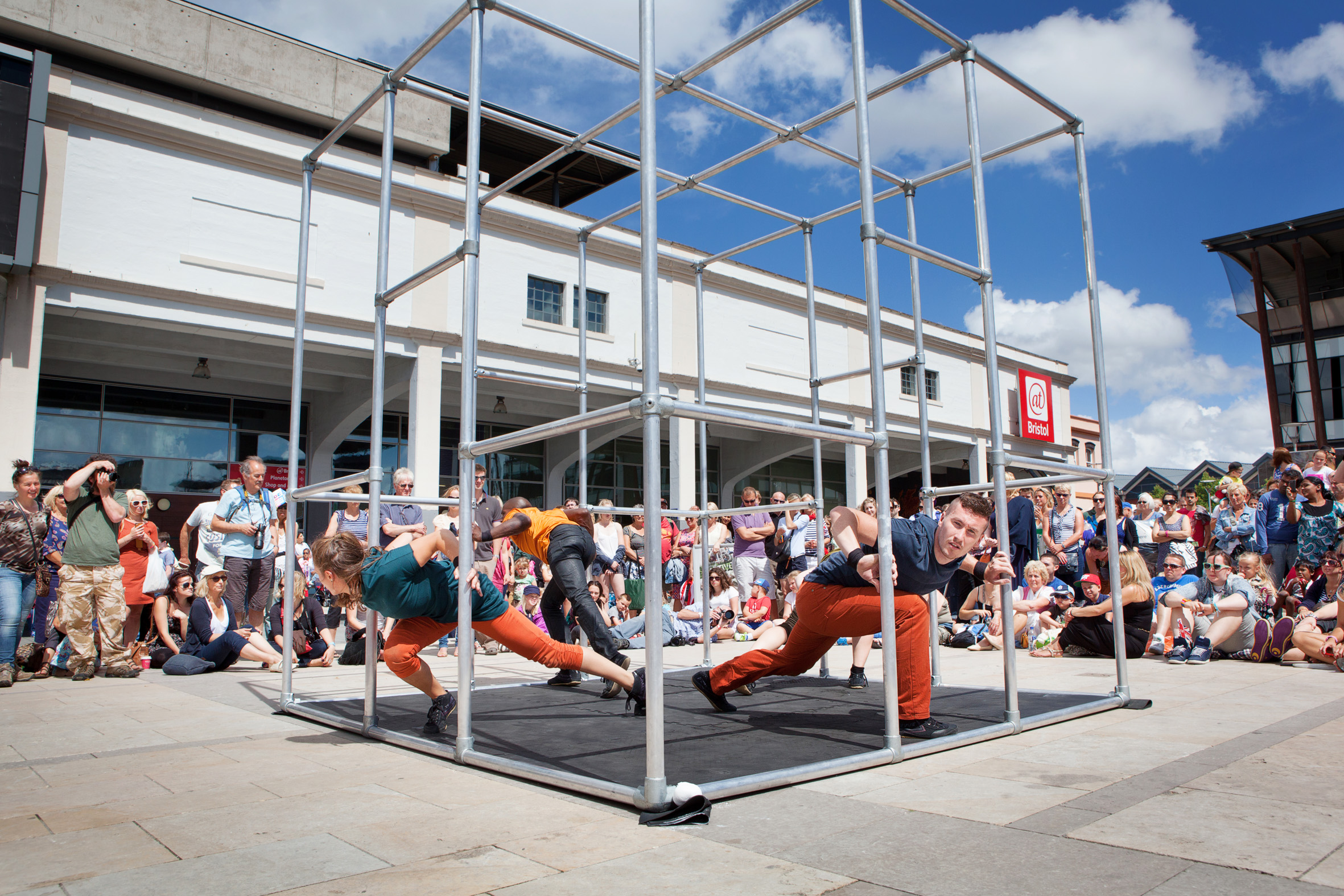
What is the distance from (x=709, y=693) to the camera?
508cm

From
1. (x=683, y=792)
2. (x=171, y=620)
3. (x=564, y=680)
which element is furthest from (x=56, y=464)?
(x=683, y=792)

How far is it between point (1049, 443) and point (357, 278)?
22.8 meters

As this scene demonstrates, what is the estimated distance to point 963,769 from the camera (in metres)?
3.75

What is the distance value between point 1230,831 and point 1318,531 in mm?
6890

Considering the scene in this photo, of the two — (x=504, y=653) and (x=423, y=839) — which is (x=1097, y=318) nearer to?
(x=423, y=839)

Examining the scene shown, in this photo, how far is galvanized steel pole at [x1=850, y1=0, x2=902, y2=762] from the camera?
3.93 meters

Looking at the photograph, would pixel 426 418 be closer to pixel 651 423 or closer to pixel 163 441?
pixel 163 441

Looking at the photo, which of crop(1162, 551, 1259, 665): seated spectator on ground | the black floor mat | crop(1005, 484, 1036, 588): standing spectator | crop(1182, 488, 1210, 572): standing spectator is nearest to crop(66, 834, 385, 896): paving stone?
the black floor mat

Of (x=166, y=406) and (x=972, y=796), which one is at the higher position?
(x=166, y=406)

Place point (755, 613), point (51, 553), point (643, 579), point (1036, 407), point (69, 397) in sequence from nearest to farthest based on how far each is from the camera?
point (51, 553), point (643, 579), point (755, 613), point (69, 397), point (1036, 407)

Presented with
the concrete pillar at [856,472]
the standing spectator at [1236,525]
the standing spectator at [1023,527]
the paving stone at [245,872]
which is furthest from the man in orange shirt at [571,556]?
the concrete pillar at [856,472]

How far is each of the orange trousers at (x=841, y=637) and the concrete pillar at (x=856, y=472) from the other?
14936mm

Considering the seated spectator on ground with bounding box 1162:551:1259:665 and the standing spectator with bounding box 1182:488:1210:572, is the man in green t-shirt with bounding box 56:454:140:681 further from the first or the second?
the standing spectator with bounding box 1182:488:1210:572

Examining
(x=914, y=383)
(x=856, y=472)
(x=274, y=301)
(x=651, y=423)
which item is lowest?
(x=651, y=423)
